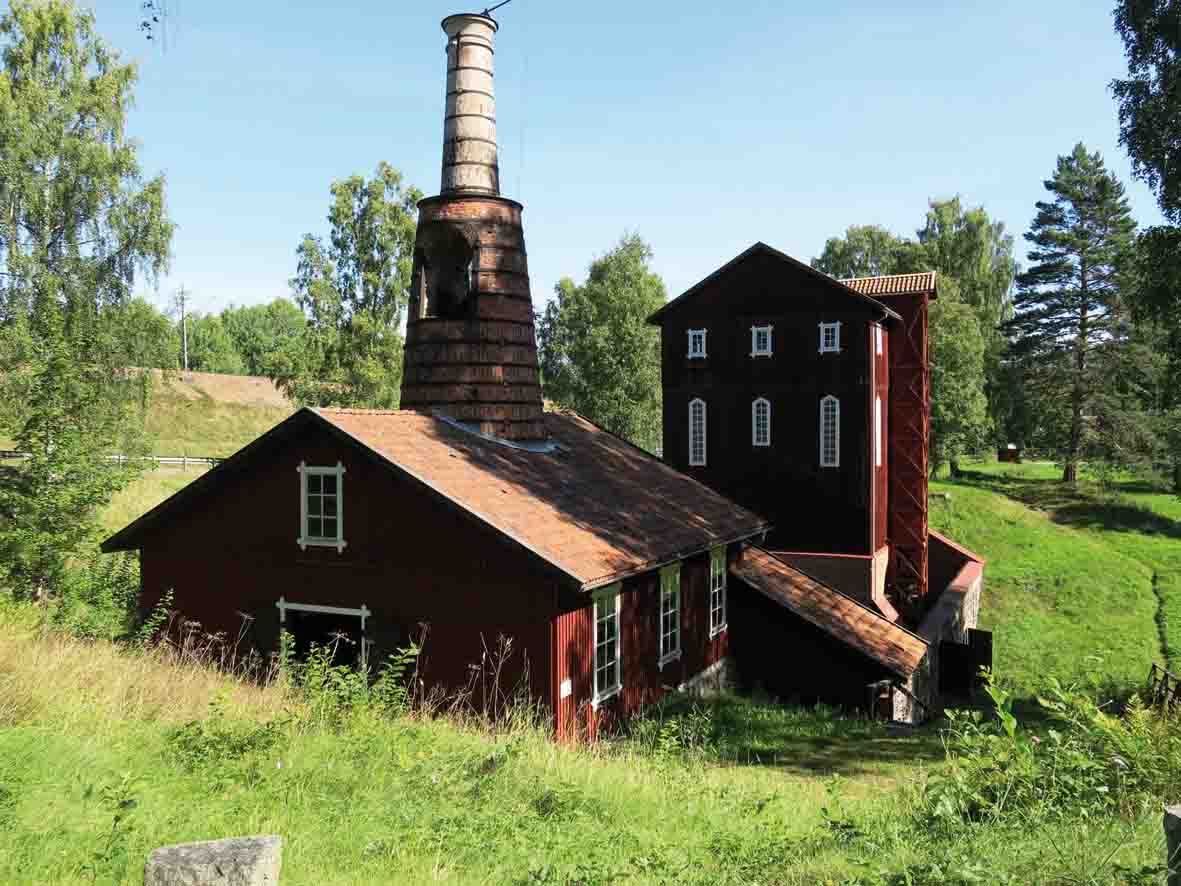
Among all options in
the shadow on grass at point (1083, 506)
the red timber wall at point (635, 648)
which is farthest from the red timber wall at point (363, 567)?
the shadow on grass at point (1083, 506)

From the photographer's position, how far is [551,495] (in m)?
13.7

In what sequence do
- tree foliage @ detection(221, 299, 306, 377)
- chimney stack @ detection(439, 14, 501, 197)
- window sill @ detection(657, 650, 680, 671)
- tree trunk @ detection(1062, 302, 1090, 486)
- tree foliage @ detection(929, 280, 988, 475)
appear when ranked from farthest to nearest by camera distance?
1. tree foliage @ detection(221, 299, 306, 377)
2. tree trunk @ detection(1062, 302, 1090, 486)
3. tree foliage @ detection(929, 280, 988, 475)
4. chimney stack @ detection(439, 14, 501, 197)
5. window sill @ detection(657, 650, 680, 671)

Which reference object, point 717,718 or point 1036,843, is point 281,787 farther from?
point 717,718

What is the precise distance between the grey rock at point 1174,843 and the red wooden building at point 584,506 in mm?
7345

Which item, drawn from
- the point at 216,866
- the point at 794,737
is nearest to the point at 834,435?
the point at 794,737

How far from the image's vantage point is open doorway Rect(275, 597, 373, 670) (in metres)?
12.6

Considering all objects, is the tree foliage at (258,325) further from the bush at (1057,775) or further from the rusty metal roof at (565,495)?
the bush at (1057,775)

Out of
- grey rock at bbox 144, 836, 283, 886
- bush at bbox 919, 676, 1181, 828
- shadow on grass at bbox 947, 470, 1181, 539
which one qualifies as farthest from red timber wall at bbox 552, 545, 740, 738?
shadow on grass at bbox 947, 470, 1181, 539

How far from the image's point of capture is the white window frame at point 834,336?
2248 cm

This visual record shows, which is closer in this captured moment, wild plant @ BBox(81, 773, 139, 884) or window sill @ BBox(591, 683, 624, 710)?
wild plant @ BBox(81, 773, 139, 884)

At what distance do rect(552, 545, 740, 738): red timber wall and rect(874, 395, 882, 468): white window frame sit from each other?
810 centimetres

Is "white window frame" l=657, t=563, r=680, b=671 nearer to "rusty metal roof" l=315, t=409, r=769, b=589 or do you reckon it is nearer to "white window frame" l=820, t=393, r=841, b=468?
"rusty metal roof" l=315, t=409, r=769, b=589

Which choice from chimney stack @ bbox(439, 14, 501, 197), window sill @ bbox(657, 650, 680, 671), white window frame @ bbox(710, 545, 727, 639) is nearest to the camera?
window sill @ bbox(657, 650, 680, 671)

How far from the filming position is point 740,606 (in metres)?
17.5
